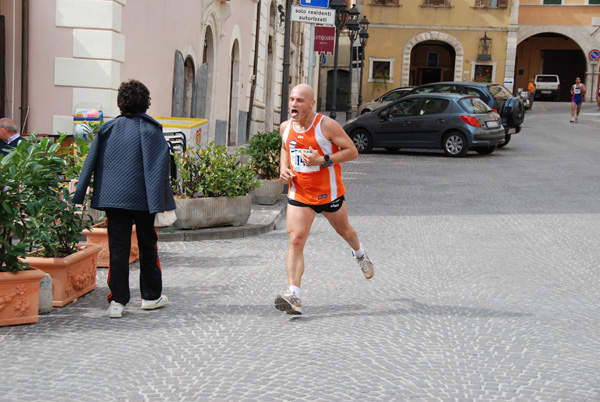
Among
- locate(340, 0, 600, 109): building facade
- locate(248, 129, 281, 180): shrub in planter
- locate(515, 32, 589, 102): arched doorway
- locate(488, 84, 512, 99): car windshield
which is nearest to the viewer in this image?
locate(248, 129, 281, 180): shrub in planter

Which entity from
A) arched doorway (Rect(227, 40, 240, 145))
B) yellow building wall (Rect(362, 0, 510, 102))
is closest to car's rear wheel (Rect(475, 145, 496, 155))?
arched doorway (Rect(227, 40, 240, 145))

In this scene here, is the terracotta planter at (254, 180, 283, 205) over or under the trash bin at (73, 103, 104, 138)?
under

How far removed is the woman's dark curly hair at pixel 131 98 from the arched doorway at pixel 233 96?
15800 millimetres

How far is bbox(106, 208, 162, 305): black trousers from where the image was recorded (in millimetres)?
6117

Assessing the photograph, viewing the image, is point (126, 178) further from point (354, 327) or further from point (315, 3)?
point (315, 3)

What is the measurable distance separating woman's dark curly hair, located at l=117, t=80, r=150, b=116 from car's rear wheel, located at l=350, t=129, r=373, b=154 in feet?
53.2

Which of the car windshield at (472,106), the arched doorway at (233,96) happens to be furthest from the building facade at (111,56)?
the car windshield at (472,106)

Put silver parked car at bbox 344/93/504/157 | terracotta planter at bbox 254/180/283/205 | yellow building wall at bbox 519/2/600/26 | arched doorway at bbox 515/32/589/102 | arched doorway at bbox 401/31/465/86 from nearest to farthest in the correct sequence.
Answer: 1. terracotta planter at bbox 254/180/283/205
2. silver parked car at bbox 344/93/504/157
3. arched doorway at bbox 401/31/465/86
4. yellow building wall at bbox 519/2/600/26
5. arched doorway at bbox 515/32/589/102

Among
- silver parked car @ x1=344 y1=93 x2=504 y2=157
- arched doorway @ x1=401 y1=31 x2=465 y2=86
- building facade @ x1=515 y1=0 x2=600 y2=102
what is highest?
building facade @ x1=515 y1=0 x2=600 y2=102

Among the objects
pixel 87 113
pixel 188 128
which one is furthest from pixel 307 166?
pixel 87 113

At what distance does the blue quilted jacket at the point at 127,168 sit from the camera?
19.7ft

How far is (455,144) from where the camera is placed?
21.0 meters

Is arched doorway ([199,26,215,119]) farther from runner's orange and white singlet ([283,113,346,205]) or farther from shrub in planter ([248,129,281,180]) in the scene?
runner's orange and white singlet ([283,113,346,205])

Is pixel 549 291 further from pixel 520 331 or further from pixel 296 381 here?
pixel 296 381
